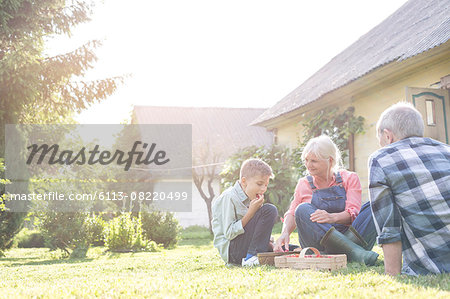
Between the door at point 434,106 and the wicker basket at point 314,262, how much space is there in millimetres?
4279

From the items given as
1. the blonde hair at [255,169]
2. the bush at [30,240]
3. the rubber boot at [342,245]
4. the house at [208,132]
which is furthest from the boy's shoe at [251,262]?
the house at [208,132]

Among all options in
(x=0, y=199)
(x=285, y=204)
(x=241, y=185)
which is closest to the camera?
(x=241, y=185)

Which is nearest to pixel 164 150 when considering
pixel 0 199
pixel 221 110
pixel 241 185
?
pixel 221 110

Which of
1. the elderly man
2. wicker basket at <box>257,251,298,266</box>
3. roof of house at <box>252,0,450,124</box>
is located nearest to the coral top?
wicker basket at <box>257,251,298,266</box>

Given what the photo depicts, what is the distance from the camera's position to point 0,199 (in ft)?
25.8

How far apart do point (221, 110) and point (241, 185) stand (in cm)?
2267

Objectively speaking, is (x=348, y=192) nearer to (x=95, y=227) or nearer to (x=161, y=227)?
→ (x=95, y=227)

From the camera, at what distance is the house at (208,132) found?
66.9 feet

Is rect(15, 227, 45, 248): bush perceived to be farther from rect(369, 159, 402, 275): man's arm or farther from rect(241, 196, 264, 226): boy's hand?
rect(369, 159, 402, 275): man's arm

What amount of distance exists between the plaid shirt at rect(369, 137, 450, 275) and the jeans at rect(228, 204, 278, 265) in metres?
1.41

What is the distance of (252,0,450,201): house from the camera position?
6.85 m

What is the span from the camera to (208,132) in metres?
23.9

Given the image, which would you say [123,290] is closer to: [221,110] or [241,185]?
[241,185]

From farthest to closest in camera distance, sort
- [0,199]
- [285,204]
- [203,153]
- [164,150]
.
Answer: [164,150] → [203,153] → [285,204] → [0,199]
